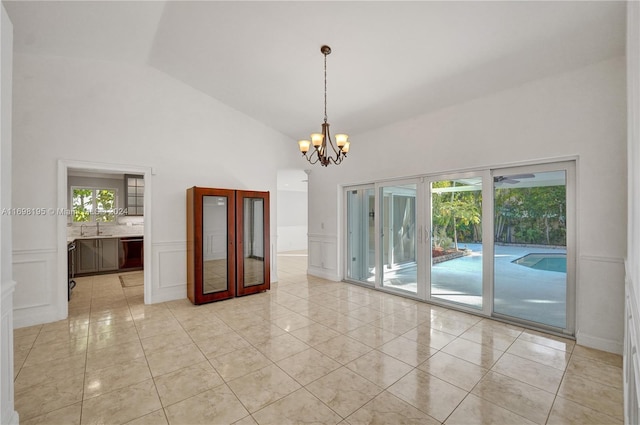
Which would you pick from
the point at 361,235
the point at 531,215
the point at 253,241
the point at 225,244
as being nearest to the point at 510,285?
the point at 531,215

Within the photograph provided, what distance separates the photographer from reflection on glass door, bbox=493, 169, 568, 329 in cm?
329

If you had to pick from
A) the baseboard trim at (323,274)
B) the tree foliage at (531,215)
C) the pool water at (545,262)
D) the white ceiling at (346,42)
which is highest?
the white ceiling at (346,42)

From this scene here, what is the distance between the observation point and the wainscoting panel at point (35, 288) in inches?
140

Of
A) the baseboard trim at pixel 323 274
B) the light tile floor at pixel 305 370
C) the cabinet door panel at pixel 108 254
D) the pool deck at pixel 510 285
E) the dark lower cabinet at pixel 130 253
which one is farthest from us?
the dark lower cabinet at pixel 130 253

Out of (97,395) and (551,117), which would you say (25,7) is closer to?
(97,395)

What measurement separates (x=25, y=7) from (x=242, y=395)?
4409 millimetres

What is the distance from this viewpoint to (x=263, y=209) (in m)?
5.15

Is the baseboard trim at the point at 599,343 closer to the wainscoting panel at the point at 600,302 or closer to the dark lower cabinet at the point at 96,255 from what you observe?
the wainscoting panel at the point at 600,302

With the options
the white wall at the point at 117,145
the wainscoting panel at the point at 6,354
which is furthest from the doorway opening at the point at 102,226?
the wainscoting panel at the point at 6,354

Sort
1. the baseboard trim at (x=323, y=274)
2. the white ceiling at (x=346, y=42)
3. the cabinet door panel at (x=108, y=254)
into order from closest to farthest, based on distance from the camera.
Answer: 1. the white ceiling at (x=346, y=42)
2. the baseboard trim at (x=323, y=274)
3. the cabinet door panel at (x=108, y=254)

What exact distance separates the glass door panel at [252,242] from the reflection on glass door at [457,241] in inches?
111

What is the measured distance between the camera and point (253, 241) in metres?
5.07

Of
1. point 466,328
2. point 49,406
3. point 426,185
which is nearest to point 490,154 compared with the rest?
point 426,185

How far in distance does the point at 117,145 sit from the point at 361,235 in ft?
14.3
